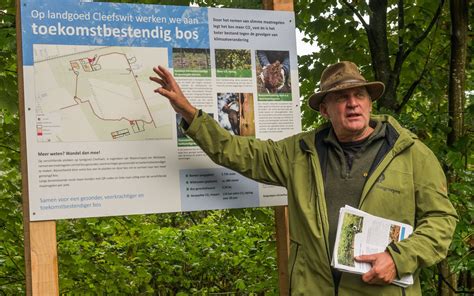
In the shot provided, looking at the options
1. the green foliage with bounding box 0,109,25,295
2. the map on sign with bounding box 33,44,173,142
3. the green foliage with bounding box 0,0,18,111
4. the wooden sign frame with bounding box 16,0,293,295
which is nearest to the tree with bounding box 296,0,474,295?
the map on sign with bounding box 33,44,173,142

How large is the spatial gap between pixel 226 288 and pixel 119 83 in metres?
5.02

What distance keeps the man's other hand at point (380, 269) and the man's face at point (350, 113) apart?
2.09ft

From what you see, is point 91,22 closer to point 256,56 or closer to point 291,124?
point 256,56

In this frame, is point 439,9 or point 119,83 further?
point 439,9

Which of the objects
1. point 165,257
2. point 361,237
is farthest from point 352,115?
point 165,257

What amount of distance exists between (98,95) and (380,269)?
61.7 inches

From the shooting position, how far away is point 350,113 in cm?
307

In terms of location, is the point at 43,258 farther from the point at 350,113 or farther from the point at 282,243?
the point at 350,113

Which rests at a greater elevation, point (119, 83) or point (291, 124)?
point (119, 83)

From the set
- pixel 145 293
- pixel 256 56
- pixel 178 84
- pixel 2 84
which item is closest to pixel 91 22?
pixel 178 84

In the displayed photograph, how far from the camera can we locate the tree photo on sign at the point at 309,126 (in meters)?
4.51

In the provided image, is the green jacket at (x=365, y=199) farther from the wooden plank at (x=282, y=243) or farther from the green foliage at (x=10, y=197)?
the green foliage at (x=10, y=197)

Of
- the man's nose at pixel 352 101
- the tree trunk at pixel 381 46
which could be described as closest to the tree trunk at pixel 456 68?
the tree trunk at pixel 381 46

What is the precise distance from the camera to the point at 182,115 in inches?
118
